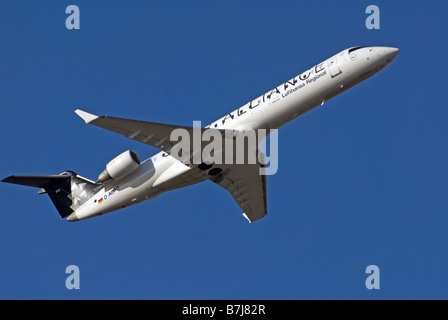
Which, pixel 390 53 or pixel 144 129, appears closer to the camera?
pixel 390 53

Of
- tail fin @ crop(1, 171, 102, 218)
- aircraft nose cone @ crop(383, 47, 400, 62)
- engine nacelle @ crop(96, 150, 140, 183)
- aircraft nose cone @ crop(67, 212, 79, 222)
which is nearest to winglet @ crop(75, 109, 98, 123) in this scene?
engine nacelle @ crop(96, 150, 140, 183)

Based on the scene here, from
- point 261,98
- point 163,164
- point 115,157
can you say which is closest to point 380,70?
point 261,98

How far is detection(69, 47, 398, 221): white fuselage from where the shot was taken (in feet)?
82.7

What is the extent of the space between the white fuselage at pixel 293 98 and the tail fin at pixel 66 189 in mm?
3635

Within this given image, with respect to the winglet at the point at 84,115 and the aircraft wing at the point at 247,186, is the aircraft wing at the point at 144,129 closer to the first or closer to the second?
the winglet at the point at 84,115

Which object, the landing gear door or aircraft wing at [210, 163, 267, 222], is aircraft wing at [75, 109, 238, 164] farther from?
the landing gear door

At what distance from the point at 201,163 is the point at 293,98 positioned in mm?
4577

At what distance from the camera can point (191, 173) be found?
2702cm

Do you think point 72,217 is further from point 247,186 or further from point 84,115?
point 247,186

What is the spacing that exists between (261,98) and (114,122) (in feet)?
19.4

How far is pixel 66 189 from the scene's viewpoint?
101 feet

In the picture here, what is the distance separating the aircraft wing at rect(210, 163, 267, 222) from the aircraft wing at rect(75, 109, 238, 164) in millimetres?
3169

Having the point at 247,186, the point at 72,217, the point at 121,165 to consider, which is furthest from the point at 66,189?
the point at 247,186

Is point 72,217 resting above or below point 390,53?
below
